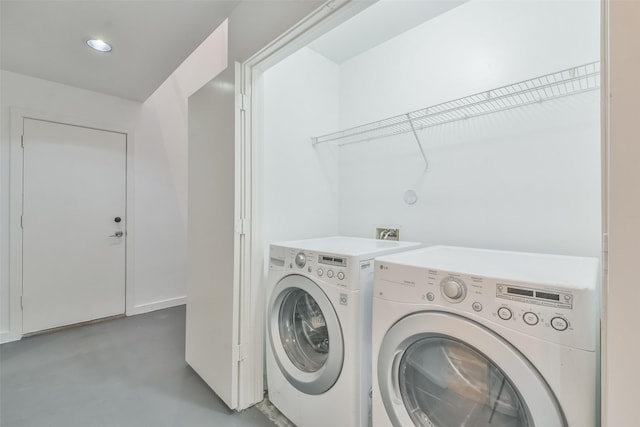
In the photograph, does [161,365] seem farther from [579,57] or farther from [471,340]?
[579,57]

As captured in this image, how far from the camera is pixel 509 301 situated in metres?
0.79

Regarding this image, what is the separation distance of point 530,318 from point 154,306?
354 cm

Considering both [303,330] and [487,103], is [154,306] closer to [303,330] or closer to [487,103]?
[303,330]

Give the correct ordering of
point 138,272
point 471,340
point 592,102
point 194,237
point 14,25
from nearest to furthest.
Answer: point 471,340 → point 592,102 → point 14,25 → point 194,237 → point 138,272

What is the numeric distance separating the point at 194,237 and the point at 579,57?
2432mm

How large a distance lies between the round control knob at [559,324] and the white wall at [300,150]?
1.40 m

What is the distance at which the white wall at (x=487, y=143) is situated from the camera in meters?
1.36

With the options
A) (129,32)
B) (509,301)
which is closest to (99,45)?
(129,32)

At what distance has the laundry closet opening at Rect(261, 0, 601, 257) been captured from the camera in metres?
1.38

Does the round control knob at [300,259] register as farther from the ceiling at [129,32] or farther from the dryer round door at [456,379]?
the ceiling at [129,32]

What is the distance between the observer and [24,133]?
2.48 meters
